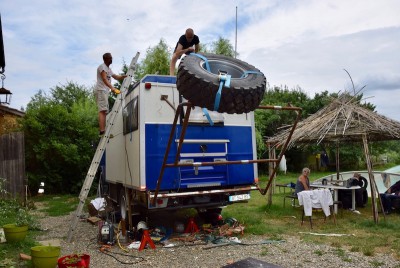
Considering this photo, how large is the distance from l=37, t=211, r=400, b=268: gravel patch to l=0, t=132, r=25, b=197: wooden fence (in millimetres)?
4826

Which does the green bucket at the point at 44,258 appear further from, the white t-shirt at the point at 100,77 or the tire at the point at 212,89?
the white t-shirt at the point at 100,77

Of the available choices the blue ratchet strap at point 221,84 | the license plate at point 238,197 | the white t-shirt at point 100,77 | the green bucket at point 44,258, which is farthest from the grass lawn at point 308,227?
the blue ratchet strap at point 221,84

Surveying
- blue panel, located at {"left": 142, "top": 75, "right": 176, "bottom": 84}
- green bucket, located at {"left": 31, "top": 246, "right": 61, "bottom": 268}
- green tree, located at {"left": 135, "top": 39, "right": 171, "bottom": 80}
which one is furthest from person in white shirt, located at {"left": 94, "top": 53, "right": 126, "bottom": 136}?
green tree, located at {"left": 135, "top": 39, "right": 171, "bottom": 80}

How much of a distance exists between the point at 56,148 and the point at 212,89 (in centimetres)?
1201

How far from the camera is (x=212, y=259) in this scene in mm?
5828

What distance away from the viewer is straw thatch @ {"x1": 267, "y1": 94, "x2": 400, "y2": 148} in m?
8.84

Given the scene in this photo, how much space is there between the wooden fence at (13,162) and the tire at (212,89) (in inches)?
351

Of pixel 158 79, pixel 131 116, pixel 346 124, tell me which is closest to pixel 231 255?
pixel 131 116

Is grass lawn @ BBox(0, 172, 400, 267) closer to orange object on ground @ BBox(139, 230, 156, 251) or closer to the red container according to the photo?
the red container

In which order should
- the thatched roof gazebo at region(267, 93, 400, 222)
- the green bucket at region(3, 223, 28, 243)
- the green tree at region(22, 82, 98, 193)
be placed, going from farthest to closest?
1. the green tree at region(22, 82, 98, 193)
2. the thatched roof gazebo at region(267, 93, 400, 222)
3. the green bucket at region(3, 223, 28, 243)

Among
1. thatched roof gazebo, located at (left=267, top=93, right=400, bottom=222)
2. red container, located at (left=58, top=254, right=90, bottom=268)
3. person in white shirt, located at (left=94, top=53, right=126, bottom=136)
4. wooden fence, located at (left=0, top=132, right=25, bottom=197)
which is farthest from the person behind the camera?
wooden fence, located at (left=0, top=132, right=25, bottom=197)

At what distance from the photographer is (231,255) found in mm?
5980

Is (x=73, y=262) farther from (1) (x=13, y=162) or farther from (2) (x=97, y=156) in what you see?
(1) (x=13, y=162)

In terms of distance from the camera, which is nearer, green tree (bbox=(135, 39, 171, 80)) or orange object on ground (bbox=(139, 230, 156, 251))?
orange object on ground (bbox=(139, 230, 156, 251))
